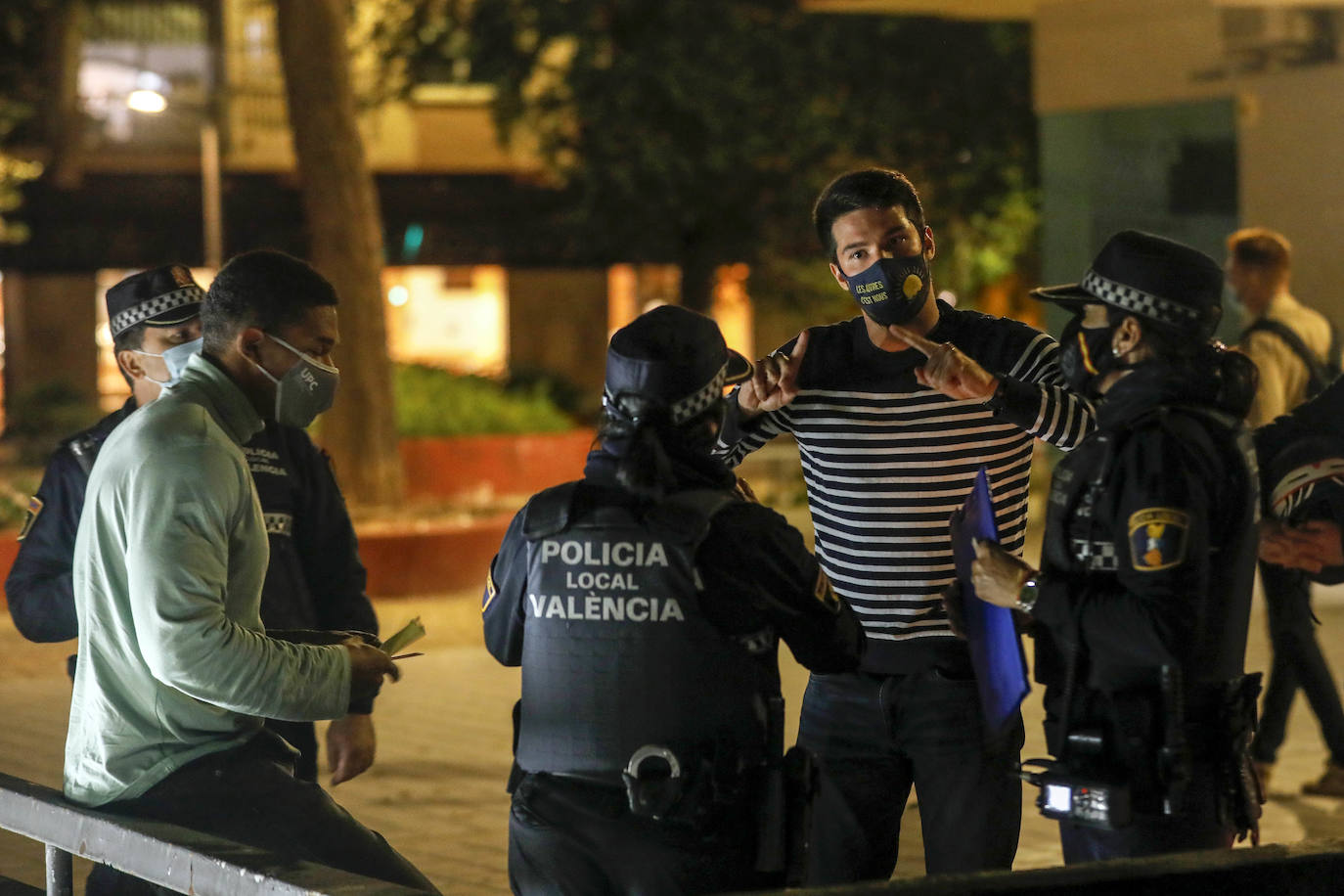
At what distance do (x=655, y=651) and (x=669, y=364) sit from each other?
505mm

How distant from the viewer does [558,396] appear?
79.2 ft

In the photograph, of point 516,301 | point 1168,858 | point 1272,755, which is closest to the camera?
point 1168,858

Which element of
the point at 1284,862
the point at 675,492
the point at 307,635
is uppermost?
the point at 675,492

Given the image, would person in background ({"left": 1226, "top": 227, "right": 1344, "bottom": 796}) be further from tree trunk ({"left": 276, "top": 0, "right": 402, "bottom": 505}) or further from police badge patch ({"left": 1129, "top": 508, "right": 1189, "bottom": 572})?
tree trunk ({"left": 276, "top": 0, "right": 402, "bottom": 505})

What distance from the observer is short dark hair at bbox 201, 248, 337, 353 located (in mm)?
3957

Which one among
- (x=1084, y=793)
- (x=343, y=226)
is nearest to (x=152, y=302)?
(x=1084, y=793)

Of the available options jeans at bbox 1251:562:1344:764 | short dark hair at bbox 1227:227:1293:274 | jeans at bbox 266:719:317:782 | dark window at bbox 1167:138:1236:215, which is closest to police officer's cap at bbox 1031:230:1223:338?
jeans at bbox 266:719:317:782

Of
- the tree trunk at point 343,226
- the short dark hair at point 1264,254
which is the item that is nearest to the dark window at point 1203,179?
the short dark hair at point 1264,254

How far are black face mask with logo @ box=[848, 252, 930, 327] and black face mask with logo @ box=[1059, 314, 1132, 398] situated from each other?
0.44 meters

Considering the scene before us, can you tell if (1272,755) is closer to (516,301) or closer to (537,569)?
(537,569)

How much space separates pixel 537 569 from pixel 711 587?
0.32 metres

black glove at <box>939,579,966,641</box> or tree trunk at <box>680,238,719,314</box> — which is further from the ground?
tree trunk at <box>680,238,719,314</box>

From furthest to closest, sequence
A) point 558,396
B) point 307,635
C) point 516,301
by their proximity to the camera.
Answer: point 516,301 → point 558,396 → point 307,635

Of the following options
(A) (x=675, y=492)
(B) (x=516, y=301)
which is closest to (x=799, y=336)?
(A) (x=675, y=492)
